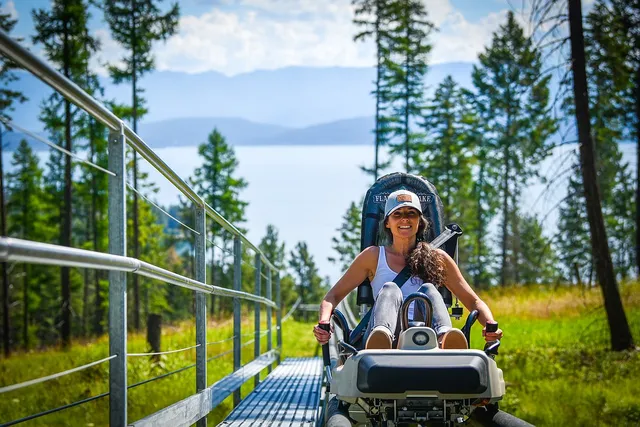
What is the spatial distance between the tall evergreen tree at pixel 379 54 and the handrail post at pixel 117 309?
1156 inches

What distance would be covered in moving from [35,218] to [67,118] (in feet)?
57.1

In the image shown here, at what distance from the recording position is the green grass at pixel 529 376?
846 cm

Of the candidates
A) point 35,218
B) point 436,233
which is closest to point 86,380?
point 436,233

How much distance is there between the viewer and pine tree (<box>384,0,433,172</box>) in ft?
108

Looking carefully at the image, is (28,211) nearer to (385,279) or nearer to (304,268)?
(385,279)

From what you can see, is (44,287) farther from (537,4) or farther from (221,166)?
(537,4)

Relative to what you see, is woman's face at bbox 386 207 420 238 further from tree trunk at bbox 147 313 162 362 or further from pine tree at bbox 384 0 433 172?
pine tree at bbox 384 0 433 172

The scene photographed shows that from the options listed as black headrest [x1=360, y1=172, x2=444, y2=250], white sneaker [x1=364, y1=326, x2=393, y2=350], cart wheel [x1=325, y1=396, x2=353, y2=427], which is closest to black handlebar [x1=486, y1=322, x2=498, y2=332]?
white sneaker [x1=364, y1=326, x2=393, y2=350]

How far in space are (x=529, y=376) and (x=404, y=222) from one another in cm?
660

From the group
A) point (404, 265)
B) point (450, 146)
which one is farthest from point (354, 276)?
point (450, 146)

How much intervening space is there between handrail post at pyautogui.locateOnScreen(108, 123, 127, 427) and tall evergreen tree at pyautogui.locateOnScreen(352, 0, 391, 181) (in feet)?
96.3

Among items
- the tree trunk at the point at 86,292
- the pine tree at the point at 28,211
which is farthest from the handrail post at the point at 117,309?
the tree trunk at the point at 86,292

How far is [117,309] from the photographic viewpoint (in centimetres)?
296

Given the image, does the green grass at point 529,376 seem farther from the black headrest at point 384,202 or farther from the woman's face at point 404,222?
the woman's face at point 404,222
